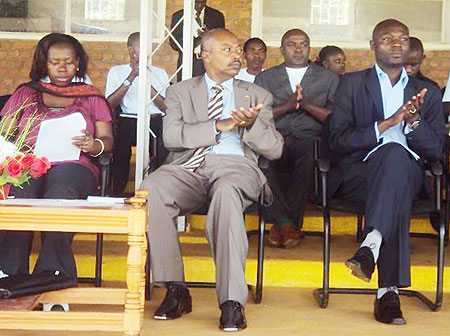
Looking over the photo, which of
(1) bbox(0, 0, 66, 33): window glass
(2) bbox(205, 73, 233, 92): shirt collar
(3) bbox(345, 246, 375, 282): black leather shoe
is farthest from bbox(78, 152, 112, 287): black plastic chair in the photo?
(1) bbox(0, 0, 66, 33): window glass

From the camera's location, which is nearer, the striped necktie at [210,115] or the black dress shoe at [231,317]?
the black dress shoe at [231,317]

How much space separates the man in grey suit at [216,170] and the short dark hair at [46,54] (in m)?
0.62

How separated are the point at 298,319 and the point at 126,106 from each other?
273cm

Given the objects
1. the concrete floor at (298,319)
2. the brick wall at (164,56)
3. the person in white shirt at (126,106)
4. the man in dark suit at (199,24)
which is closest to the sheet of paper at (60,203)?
the concrete floor at (298,319)

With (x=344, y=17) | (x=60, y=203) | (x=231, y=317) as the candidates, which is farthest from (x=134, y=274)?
(x=344, y=17)

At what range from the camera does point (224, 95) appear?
4934 mm

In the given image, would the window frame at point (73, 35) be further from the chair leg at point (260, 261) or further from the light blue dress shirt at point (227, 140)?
the chair leg at point (260, 261)

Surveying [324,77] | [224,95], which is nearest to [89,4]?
[324,77]

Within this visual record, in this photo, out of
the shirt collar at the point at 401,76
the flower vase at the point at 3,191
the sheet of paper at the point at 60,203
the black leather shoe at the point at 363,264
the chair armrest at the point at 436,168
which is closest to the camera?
the sheet of paper at the point at 60,203

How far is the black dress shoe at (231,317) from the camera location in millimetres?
4211

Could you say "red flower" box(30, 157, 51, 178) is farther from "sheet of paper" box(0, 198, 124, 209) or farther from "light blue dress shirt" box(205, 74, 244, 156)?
"light blue dress shirt" box(205, 74, 244, 156)

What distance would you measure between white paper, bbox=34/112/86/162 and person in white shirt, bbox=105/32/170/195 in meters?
0.92

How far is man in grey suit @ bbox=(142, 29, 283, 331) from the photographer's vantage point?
430cm

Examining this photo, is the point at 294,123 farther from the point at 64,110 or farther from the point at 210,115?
the point at 64,110
